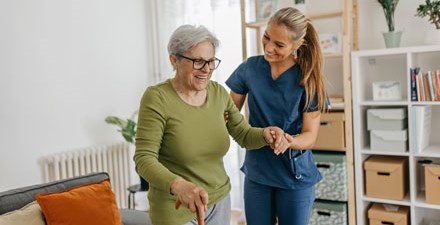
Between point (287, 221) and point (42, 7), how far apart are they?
2.46m

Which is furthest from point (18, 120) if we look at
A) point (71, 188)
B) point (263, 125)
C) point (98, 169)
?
point (263, 125)

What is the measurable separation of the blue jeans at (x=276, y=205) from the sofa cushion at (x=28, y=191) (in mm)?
822

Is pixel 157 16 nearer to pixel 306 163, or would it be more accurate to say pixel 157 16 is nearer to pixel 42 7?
pixel 42 7

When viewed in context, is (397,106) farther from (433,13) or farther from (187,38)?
(187,38)

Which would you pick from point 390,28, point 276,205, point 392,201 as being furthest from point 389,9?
point 276,205

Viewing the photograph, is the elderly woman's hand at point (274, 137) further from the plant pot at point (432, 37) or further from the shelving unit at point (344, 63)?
the plant pot at point (432, 37)

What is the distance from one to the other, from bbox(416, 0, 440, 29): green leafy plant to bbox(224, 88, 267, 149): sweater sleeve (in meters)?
1.83

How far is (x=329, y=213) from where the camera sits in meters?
3.05

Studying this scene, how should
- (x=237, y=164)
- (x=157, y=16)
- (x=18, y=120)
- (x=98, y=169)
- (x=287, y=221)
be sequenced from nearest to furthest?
(x=287, y=221) → (x=18, y=120) → (x=98, y=169) → (x=237, y=164) → (x=157, y=16)

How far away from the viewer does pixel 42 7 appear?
324 cm

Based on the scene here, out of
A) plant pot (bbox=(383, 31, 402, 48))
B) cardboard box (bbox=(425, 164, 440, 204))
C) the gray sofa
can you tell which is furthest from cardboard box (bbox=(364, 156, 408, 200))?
the gray sofa

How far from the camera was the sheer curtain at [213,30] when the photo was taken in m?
3.80

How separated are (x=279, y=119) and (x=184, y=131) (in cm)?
64

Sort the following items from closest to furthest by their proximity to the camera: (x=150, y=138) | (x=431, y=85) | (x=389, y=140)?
(x=150, y=138), (x=431, y=85), (x=389, y=140)
